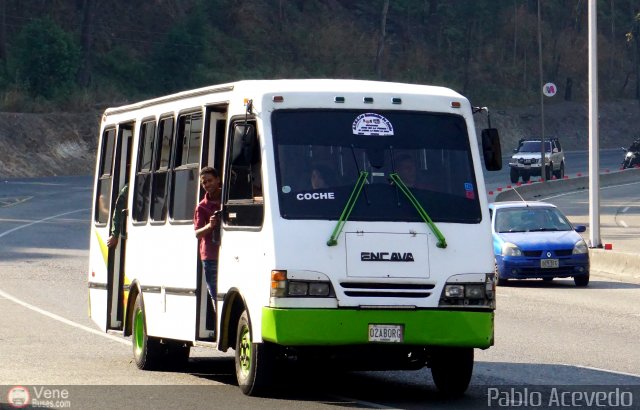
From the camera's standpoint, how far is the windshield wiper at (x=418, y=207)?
35.5ft

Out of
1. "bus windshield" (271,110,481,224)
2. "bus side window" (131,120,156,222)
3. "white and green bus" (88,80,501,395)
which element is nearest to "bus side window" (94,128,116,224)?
"bus side window" (131,120,156,222)

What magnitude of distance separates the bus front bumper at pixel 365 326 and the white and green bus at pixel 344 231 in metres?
0.01

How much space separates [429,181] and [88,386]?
342cm

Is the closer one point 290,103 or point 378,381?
point 290,103

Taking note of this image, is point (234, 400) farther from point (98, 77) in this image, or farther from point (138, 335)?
point (98, 77)

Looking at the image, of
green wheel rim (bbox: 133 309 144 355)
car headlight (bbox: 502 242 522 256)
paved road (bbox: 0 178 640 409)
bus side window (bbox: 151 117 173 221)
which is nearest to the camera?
paved road (bbox: 0 178 640 409)

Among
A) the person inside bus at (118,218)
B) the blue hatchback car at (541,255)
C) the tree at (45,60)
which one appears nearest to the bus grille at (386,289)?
the person inside bus at (118,218)

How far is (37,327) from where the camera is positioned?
683 inches

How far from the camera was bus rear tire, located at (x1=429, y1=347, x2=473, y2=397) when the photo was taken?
11102 millimetres

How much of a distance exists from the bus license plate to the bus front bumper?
2 cm

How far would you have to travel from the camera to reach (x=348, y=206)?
10859 mm

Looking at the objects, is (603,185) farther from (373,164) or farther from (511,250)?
(373,164)

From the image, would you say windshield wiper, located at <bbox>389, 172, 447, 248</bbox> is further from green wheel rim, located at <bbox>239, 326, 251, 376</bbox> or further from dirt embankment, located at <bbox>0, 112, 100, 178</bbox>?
dirt embankment, located at <bbox>0, 112, 100, 178</bbox>

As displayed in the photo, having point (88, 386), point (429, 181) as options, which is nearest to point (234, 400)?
point (88, 386)
